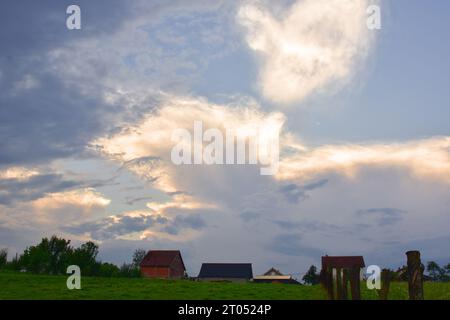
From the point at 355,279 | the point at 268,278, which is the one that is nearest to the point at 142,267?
the point at 268,278

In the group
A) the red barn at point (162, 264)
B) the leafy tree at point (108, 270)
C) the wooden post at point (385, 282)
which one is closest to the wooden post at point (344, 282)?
the wooden post at point (385, 282)

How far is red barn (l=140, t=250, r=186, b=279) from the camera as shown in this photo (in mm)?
115312

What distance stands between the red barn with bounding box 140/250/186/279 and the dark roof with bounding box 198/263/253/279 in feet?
68.1

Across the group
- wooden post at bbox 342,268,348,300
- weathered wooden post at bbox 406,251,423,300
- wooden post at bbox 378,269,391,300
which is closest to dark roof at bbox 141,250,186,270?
wooden post at bbox 342,268,348,300

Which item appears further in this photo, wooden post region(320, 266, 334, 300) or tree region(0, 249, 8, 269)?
tree region(0, 249, 8, 269)

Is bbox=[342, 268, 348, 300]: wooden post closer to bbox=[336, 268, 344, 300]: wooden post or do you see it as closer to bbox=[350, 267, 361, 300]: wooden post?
bbox=[336, 268, 344, 300]: wooden post

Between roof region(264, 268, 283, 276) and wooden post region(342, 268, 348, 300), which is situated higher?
wooden post region(342, 268, 348, 300)

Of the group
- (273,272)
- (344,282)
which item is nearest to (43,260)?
(273,272)

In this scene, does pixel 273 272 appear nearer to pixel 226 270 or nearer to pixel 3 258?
pixel 226 270

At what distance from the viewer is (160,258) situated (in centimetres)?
11769
